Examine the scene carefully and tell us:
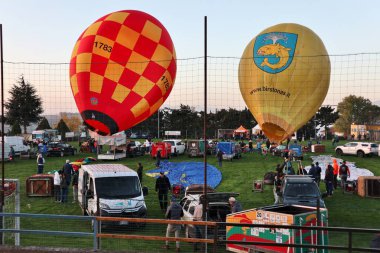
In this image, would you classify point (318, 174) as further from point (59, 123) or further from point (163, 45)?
point (59, 123)

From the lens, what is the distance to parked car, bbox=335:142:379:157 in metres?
36.6

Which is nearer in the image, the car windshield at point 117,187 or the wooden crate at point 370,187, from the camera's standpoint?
the car windshield at point 117,187

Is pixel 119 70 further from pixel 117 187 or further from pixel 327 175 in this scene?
pixel 327 175

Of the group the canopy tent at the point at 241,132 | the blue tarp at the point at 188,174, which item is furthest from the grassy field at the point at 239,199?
the canopy tent at the point at 241,132

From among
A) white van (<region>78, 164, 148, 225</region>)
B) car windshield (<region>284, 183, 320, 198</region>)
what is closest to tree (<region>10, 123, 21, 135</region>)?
white van (<region>78, 164, 148, 225</region>)

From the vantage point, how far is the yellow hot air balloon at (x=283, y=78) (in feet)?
59.2

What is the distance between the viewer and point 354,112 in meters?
87.0

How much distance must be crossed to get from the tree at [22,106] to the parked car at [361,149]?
61238 mm

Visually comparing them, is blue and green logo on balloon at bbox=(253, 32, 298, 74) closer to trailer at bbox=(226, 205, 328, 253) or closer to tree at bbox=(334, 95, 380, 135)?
trailer at bbox=(226, 205, 328, 253)

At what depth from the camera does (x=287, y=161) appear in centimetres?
2170

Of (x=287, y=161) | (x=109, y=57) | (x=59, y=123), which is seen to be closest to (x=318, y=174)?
(x=287, y=161)

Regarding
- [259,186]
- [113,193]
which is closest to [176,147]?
[259,186]

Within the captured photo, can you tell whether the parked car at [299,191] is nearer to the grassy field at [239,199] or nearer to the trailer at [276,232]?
the grassy field at [239,199]

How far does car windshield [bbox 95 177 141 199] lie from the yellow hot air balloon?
7.23 metres
